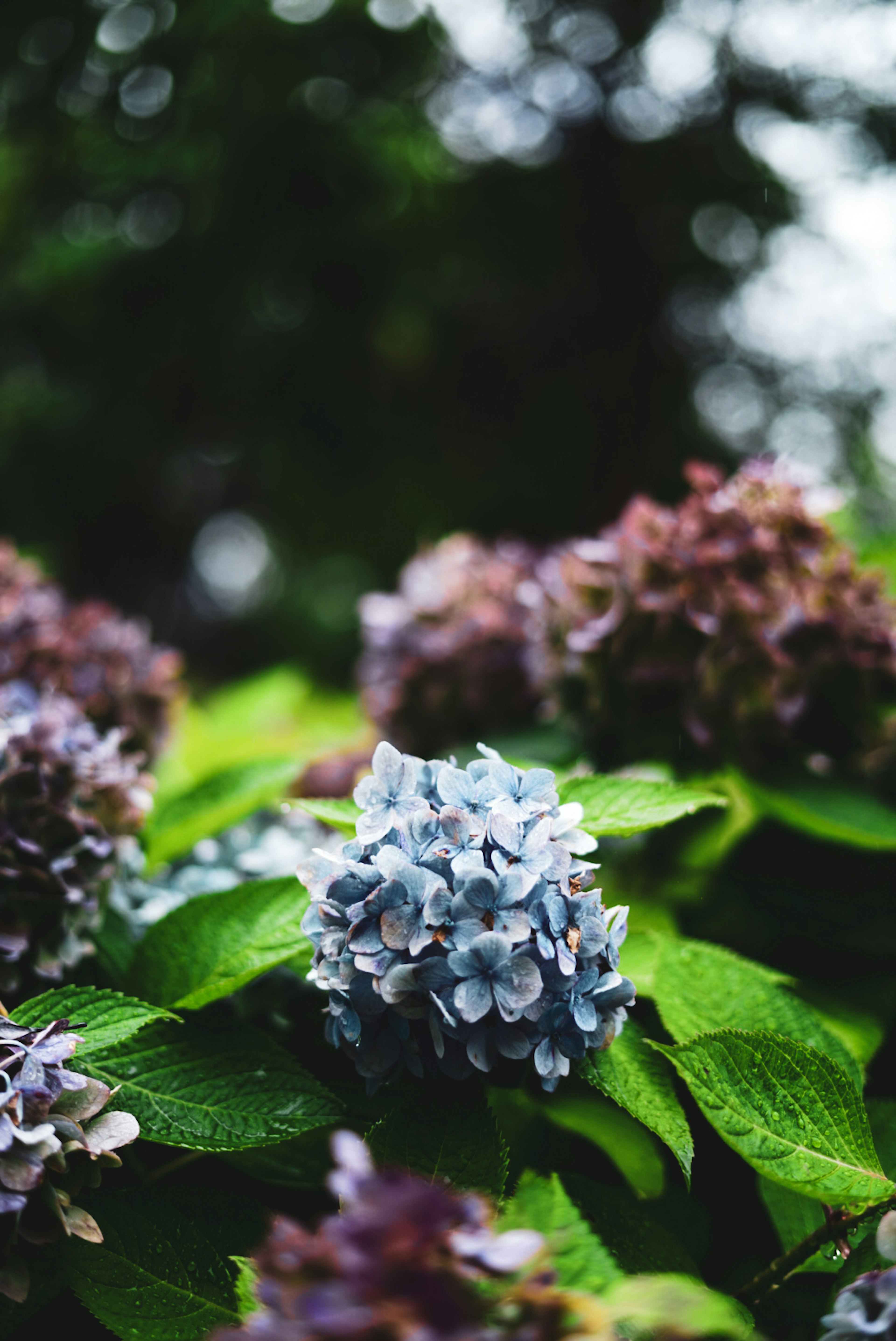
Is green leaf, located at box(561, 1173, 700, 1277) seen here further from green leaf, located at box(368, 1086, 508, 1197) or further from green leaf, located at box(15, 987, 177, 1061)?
green leaf, located at box(15, 987, 177, 1061)

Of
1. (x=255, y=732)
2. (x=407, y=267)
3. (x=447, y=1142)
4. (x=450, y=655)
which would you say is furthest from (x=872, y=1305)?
(x=407, y=267)

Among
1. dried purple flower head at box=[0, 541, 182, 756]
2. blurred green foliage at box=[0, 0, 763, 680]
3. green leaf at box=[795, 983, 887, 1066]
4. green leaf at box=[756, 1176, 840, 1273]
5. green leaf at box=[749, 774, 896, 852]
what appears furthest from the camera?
blurred green foliage at box=[0, 0, 763, 680]

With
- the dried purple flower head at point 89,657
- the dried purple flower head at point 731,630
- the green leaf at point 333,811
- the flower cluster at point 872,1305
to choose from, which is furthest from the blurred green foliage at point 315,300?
the flower cluster at point 872,1305

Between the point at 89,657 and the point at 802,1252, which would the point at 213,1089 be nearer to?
the point at 802,1252

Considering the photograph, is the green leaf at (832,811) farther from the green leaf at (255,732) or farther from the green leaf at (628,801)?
the green leaf at (255,732)

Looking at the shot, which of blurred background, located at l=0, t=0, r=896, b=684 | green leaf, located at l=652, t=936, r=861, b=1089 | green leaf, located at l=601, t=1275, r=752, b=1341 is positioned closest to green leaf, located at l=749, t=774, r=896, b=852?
green leaf, located at l=652, t=936, r=861, b=1089

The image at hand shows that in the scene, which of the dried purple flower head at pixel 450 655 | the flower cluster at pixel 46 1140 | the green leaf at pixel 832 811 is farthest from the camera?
the dried purple flower head at pixel 450 655
